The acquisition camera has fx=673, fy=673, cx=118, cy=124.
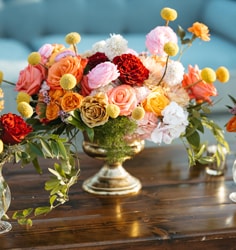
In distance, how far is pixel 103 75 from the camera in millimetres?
1429

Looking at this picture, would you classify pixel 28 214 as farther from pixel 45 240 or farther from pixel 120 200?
pixel 120 200

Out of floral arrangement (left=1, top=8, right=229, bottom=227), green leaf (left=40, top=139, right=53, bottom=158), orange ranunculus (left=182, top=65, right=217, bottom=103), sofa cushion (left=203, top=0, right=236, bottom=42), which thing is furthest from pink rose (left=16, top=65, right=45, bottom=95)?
sofa cushion (left=203, top=0, right=236, bottom=42)

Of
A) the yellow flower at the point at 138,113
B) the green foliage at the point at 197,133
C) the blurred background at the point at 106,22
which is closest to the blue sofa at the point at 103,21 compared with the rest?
the blurred background at the point at 106,22

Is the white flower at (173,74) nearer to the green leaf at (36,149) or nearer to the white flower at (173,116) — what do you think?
the white flower at (173,116)

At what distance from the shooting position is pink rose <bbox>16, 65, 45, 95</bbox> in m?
1.51

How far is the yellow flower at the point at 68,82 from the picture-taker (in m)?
1.39

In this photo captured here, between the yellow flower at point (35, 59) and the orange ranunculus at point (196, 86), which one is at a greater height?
the yellow flower at point (35, 59)

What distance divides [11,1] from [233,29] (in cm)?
99

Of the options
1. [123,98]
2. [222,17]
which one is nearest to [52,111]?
[123,98]

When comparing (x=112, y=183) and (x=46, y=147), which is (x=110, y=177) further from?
(x=46, y=147)

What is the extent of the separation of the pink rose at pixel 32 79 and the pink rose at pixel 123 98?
6.9 inches

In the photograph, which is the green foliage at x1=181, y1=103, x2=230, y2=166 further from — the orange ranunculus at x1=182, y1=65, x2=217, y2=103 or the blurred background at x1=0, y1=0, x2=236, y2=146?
the blurred background at x1=0, y1=0, x2=236, y2=146

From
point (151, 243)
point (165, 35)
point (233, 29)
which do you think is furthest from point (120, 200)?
point (233, 29)

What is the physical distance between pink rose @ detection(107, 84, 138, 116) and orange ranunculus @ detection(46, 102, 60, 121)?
0.12 metres
